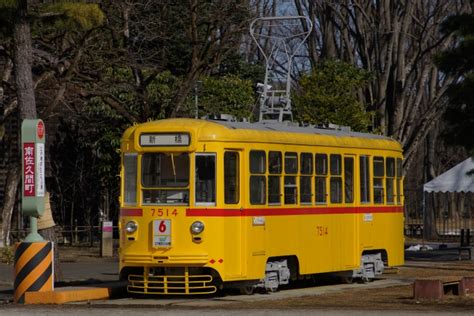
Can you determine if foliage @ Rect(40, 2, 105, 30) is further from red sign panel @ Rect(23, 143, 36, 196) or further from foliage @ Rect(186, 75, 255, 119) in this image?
foliage @ Rect(186, 75, 255, 119)

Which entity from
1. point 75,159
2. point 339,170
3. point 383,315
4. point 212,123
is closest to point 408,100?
point 75,159

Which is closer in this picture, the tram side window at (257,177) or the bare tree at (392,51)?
the tram side window at (257,177)

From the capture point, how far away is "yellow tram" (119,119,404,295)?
63.9 feet

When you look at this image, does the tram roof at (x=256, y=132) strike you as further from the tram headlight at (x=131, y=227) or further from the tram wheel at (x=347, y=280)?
the tram wheel at (x=347, y=280)

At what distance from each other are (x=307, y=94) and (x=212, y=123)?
69.2 feet

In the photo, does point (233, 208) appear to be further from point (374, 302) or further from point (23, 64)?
point (23, 64)

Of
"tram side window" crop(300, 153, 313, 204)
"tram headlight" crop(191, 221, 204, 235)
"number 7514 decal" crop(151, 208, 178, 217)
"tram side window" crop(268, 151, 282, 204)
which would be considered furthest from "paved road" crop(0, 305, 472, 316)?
"tram side window" crop(300, 153, 313, 204)

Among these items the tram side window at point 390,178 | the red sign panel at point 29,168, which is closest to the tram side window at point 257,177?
the red sign panel at point 29,168

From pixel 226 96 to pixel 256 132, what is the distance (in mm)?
20280

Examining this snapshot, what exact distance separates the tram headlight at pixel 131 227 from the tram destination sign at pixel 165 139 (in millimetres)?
1292

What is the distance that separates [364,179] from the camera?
933 inches

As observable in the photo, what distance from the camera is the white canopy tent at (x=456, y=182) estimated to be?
42.2 metres

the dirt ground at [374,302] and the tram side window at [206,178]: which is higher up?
the tram side window at [206,178]

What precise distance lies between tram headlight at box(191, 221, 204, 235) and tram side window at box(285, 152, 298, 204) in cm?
237
